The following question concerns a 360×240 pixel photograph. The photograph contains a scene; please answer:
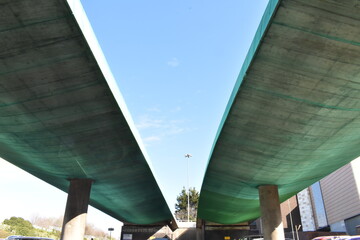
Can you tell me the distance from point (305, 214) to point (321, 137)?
193 ft

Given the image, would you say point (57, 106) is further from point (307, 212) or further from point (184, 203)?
point (184, 203)

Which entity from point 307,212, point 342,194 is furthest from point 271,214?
point 307,212

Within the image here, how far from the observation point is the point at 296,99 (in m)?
10.6

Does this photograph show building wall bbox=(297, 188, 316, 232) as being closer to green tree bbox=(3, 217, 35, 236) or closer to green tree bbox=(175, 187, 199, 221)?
green tree bbox=(175, 187, 199, 221)

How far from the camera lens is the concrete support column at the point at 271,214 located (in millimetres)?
19625

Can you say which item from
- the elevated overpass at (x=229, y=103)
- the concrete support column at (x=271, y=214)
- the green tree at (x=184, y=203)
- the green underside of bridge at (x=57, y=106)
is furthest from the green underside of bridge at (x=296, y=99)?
the green tree at (x=184, y=203)

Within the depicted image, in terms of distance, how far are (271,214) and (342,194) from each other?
98.0ft

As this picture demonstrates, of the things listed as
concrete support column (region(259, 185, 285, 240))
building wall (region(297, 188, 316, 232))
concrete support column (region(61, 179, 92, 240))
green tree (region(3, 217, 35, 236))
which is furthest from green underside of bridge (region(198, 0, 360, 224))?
building wall (region(297, 188, 316, 232))

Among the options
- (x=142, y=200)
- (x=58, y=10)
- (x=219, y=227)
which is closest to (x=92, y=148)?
(x=58, y=10)

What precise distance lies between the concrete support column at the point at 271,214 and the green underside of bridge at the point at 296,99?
221 cm

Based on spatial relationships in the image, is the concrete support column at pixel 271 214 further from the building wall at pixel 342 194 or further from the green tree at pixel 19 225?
the green tree at pixel 19 225

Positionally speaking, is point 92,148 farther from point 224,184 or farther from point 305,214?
point 305,214

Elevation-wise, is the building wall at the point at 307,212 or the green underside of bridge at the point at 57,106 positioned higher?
the building wall at the point at 307,212

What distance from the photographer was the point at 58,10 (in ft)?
24.2
